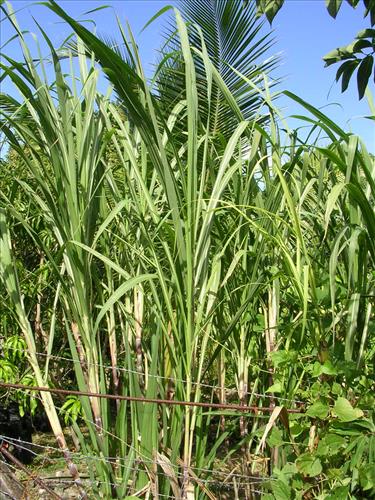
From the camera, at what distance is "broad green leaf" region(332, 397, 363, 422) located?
1.19m

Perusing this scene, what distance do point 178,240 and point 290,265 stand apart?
0.77 feet

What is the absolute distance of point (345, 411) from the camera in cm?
120

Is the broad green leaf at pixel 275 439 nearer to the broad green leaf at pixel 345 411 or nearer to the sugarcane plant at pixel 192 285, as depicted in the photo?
the sugarcane plant at pixel 192 285

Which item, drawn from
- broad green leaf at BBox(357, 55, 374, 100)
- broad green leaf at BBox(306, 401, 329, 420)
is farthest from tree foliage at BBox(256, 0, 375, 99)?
broad green leaf at BBox(306, 401, 329, 420)

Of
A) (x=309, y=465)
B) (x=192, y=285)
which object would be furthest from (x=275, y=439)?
(x=192, y=285)

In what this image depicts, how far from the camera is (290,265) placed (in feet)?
3.96

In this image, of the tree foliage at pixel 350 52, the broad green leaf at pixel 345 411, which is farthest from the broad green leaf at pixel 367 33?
the broad green leaf at pixel 345 411

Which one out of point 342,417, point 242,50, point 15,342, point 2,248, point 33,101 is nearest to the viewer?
point 342,417

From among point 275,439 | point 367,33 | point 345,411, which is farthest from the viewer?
point 367,33

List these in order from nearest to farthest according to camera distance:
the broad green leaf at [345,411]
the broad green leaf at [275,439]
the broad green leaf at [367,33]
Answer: the broad green leaf at [345,411] → the broad green leaf at [275,439] → the broad green leaf at [367,33]

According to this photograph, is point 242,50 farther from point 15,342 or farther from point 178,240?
point 178,240

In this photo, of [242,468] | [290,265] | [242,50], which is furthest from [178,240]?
[242,50]

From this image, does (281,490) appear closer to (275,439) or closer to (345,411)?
(275,439)

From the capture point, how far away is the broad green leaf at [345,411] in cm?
119
